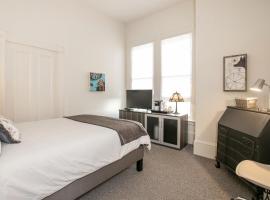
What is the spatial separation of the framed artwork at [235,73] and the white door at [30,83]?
327 centimetres

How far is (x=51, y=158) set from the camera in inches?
56.6

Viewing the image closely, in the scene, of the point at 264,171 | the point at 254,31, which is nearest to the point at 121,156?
the point at 264,171

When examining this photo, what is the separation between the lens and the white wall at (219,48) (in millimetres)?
2523

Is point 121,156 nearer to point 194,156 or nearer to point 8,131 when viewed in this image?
point 8,131

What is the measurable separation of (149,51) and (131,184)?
11.1ft

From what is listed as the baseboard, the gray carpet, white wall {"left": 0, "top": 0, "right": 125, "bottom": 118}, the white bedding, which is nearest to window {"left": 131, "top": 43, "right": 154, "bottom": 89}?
white wall {"left": 0, "top": 0, "right": 125, "bottom": 118}

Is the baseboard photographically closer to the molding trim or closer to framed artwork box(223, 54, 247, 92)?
the molding trim

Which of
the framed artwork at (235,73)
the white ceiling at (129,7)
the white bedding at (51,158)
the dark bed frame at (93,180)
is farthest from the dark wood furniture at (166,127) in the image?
the white ceiling at (129,7)

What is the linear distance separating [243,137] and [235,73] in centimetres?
118

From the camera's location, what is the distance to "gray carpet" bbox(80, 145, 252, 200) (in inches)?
77.4

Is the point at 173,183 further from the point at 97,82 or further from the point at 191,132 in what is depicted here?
the point at 97,82

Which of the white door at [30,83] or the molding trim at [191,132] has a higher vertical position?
the white door at [30,83]

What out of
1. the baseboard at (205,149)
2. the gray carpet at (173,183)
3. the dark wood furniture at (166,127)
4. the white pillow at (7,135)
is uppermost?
the white pillow at (7,135)

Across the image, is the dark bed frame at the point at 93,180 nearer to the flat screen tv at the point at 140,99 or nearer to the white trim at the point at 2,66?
the flat screen tv at the point at 140,99
